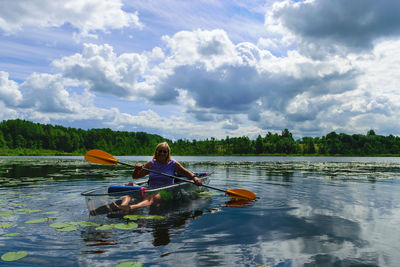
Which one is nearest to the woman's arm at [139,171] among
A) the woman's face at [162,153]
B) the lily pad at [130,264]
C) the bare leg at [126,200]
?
the woman's face at [162,153]

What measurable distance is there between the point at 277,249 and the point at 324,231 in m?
1.59

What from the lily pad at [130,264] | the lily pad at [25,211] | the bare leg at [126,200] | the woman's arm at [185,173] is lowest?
the lily pad at [25,211]

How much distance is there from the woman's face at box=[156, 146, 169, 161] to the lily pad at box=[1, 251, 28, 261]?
411 cm

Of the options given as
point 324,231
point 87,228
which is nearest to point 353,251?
point 324,231

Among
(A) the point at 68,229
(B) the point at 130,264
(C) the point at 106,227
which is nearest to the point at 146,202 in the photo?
(C) the point at 106,227

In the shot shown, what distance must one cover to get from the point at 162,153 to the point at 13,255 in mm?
4321

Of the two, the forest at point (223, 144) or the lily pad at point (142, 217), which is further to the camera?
the forest at point (223, 144)

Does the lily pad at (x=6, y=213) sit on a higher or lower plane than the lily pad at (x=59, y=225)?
lower

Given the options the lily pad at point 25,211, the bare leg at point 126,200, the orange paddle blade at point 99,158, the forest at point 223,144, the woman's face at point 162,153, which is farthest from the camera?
the forest at point 223,144

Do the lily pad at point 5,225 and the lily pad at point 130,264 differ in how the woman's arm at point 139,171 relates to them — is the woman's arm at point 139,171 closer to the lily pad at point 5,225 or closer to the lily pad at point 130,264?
the lily pad at point 5,225

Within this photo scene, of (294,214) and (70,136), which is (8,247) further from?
(70,136)

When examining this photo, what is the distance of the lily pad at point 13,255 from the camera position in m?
3.89

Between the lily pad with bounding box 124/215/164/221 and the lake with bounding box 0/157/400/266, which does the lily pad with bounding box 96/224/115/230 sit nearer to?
the lake with bounding box 0/157/400/266

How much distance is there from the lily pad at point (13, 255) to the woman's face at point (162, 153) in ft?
13.5
